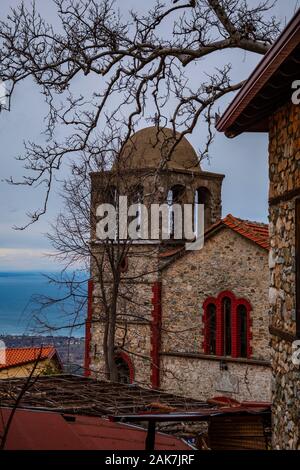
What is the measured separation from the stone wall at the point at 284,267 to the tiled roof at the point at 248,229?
38.5ft

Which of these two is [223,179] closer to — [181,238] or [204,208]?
[204,208]

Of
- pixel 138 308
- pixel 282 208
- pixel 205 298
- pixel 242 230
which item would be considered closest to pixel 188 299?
pixel 205 298

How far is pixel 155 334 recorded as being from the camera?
2136 cm

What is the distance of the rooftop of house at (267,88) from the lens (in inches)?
186

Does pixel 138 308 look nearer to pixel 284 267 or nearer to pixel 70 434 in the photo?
pixel 284 267

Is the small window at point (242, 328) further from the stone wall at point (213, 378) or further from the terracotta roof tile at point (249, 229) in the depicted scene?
the terracotta roof tile at point (249, 229)

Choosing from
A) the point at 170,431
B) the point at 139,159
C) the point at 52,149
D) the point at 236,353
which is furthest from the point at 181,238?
the point at 170,431

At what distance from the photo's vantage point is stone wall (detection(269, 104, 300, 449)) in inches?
234

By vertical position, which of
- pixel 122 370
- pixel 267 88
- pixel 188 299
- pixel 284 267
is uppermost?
pixel 267 88

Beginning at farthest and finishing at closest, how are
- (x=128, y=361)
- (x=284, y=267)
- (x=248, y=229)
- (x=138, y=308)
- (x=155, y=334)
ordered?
(x=128, y=361)
(x=138, y=308)
(x=155, y=334)
(x=248, y=229)
(x=284, y=267)

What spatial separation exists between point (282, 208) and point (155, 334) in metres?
15.4

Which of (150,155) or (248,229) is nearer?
(248,229)

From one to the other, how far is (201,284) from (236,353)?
2494mm

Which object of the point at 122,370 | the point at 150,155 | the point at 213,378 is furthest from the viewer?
the point at 122,370
